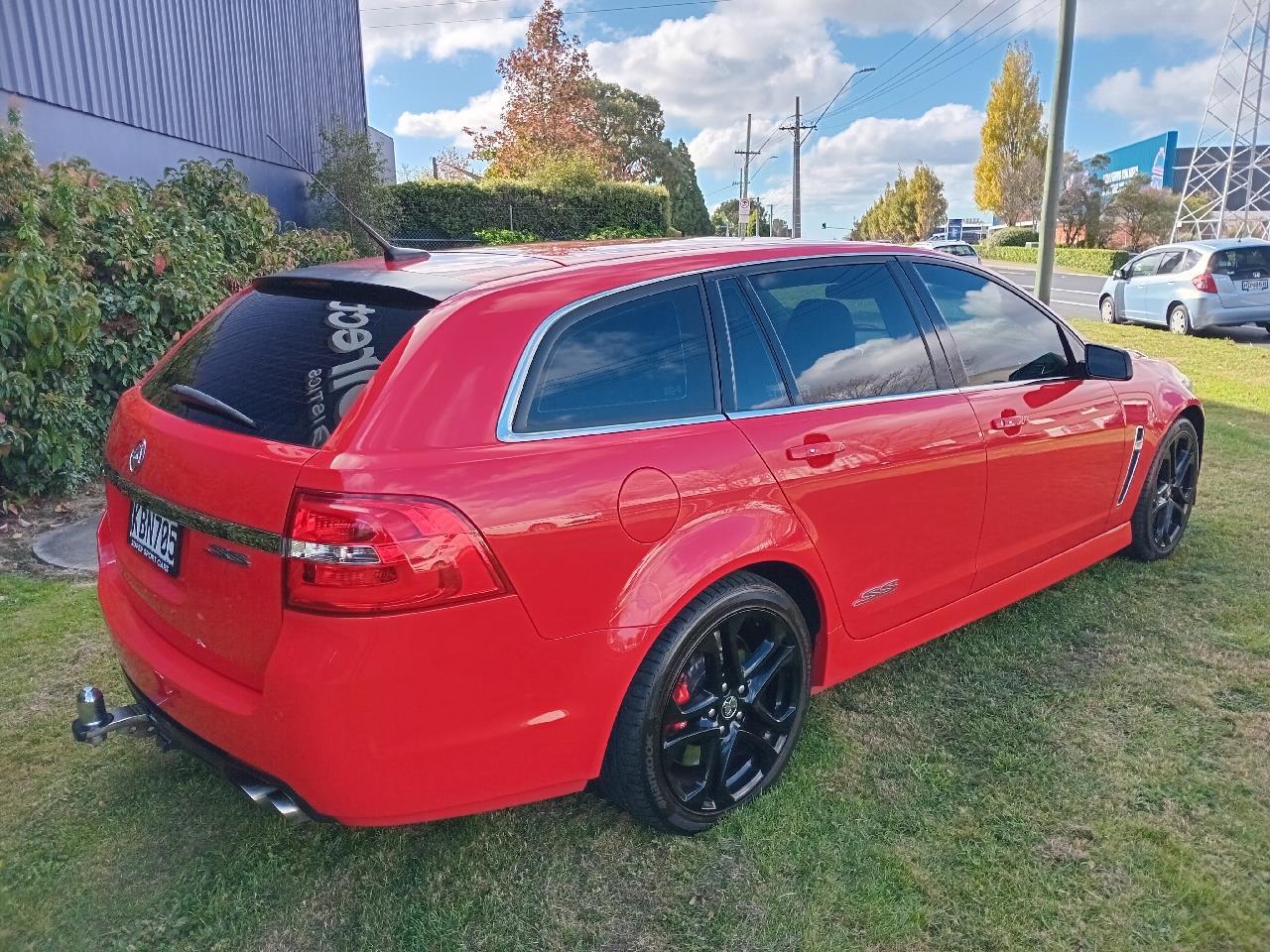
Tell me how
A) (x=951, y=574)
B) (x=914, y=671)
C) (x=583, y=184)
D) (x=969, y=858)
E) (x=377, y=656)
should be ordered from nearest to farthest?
1. (x=377, y=656)
2. (x=969, y=858)
3. (x=951, y=574)
4. (x=914, y=671)
5. (x=583, y=184)

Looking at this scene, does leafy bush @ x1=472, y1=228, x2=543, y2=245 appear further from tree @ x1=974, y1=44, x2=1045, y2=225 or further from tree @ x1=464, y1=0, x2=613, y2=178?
tree @ x1=974, y1=44, x2=1045, y2=225

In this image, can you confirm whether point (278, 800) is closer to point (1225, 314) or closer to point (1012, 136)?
point (1225, 314)

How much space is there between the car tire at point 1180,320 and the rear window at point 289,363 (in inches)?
555

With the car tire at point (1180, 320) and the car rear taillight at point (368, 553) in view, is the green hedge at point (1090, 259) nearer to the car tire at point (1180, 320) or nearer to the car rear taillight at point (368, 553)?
the car tire at point (1180, 320)

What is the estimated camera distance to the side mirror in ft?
12.2

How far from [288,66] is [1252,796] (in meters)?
15.2

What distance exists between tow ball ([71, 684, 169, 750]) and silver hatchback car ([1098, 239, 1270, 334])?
47.5ft

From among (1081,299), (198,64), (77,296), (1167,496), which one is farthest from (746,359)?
(1081,299)

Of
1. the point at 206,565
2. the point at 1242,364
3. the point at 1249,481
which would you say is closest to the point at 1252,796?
the point at 206,565

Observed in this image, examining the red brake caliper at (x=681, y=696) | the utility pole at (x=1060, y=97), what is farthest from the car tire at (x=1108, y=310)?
the red brake caliper at (x=681, y=696)

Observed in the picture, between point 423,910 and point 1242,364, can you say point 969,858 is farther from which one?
point 1242,364

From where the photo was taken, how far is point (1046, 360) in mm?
3643

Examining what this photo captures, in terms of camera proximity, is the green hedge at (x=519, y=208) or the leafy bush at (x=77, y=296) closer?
the leafy bush at (x=77, y=296)

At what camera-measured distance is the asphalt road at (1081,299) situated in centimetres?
1335
